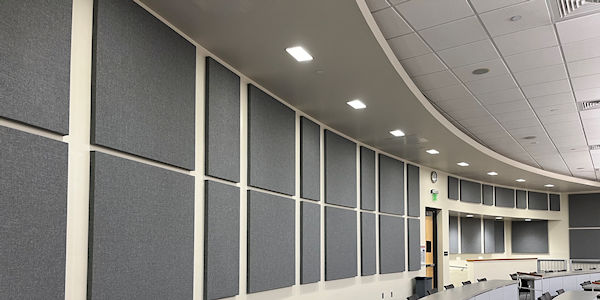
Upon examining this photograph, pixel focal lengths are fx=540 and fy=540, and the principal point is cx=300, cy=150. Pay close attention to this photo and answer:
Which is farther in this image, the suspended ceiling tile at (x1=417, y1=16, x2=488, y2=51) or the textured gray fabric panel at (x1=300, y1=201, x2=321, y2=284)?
the textured gray fabric panel at (x1=300, y1=201, x2=321, y2=284)

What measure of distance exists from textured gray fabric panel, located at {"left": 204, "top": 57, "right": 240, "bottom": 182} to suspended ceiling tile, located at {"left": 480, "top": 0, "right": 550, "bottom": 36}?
250cm

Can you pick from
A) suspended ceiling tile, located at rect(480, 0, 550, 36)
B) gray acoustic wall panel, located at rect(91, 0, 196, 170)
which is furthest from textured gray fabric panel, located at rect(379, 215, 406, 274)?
gray acoustic wall panel, located at rect(91, 0, 196, 170)

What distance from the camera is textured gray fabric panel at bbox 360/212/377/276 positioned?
934 centimetres

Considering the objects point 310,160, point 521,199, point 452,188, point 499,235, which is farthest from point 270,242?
point 499,235

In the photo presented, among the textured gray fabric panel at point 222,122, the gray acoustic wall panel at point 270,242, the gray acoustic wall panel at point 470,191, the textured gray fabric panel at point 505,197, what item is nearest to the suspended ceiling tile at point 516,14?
the textured gray fabric panel at point 222,122

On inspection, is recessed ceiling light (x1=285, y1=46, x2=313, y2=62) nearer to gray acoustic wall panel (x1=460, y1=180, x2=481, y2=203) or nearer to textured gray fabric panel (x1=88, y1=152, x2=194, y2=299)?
textured gray fabric panel (x1=88, y1=152, x2=194, y2=299)

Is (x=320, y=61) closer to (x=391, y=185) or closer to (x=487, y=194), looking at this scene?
(x=391, y=185)

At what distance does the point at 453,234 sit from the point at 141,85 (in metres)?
14.5

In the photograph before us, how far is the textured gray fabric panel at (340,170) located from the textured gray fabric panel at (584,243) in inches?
504

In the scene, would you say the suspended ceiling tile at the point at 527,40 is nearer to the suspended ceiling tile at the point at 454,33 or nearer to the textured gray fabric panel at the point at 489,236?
the suspended ceiling tile at the point at 454,33

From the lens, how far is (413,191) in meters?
11.8

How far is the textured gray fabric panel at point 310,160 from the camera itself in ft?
23.8

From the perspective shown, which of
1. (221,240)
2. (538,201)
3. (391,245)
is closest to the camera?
(221,240)

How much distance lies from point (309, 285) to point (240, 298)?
198cm
